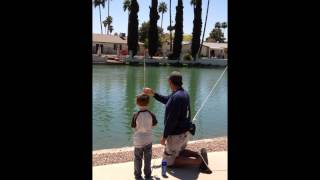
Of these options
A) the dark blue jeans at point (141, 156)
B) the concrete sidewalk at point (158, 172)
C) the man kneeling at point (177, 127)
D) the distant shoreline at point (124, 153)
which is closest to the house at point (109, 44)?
the distant shoreline at point (124, 153)

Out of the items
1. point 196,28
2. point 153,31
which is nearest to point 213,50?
point 196,28

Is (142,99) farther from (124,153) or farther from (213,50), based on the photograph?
(213,50)

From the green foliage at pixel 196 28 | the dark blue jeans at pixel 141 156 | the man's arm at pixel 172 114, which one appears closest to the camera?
the dark blue jeans at pixel 141 156

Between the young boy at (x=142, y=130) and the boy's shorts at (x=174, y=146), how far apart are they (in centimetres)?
52

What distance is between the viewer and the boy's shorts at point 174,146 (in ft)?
18.6

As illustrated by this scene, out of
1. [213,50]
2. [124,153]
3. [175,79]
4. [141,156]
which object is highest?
[213,50]

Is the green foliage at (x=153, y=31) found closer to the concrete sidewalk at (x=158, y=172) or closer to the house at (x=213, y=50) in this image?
the house at (x=213, y=50)

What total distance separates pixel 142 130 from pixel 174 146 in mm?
813

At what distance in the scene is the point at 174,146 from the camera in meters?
5.75
